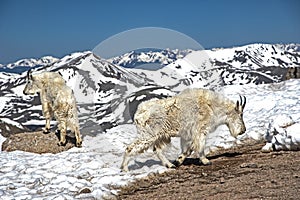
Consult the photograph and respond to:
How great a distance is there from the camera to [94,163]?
12.1 meters

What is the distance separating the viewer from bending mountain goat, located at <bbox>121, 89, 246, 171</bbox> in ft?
34.9

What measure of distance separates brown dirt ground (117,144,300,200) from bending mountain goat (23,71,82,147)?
5508mm

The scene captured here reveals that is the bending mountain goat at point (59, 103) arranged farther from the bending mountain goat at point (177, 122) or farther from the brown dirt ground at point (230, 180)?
the brown dirt ground at point (230, 180)

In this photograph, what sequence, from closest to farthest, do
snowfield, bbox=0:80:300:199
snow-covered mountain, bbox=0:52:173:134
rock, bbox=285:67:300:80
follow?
snowfield, bbox=0:80:300:199, snow-covered mountain, bbox=0:52:173:134, rock, bbox=285:67:300:80

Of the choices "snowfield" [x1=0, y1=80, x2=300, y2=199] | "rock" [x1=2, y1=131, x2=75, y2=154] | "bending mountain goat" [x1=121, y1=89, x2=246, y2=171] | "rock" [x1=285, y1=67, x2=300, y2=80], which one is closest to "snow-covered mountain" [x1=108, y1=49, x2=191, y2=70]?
"bending mountain goat" [x1=121, y1=89, x2=246, y2=171]

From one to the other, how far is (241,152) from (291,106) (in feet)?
20.4

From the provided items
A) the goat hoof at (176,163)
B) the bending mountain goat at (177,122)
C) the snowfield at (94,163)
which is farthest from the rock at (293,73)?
the goat hoof at (176,163)

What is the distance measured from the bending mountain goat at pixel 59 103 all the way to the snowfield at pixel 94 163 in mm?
885

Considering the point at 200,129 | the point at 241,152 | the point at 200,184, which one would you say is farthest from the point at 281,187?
the point at 241,152

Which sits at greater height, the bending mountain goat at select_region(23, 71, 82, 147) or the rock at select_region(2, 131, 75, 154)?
the bending mountain goat at select_region(23, 71, 82, 147)

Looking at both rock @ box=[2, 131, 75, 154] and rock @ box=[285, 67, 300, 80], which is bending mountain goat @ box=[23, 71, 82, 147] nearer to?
rock @ box=[2, 131, 75, 154]

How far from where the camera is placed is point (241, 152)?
12.5m

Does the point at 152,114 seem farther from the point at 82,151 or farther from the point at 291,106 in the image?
the point at 291,106

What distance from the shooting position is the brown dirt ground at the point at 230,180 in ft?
25.3
